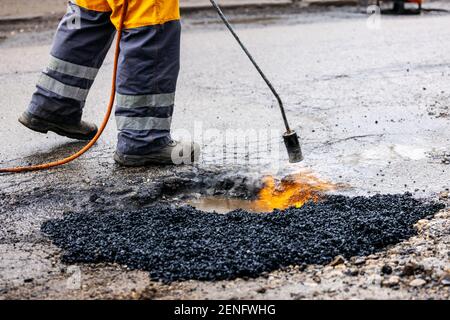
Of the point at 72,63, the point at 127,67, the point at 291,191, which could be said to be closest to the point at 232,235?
the point at 291,191

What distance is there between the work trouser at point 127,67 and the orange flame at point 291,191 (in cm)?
62

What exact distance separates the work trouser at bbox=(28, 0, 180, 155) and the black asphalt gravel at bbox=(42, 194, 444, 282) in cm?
62

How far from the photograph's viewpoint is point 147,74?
11.6 ft

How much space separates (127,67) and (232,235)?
3.77 feet

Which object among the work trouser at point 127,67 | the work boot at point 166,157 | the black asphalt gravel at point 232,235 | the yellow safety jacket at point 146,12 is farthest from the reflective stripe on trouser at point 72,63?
the black asphalt gravel at point 232,235

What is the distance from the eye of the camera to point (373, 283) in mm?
2422

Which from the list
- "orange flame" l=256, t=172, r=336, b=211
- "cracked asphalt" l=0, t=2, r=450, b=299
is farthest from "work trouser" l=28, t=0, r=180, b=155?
"orange flame" l=256, t=172, r=336, b=211

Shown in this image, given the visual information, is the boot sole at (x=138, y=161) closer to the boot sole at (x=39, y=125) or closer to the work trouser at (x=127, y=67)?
the work trouser at (x=127, y=67)

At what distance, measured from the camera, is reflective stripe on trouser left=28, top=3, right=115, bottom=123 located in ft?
12.3

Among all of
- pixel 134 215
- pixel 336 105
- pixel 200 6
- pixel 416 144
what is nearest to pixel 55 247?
pixel 134 215

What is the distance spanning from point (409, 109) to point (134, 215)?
7.27 ft

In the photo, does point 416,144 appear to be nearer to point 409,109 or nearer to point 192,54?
point 409,109

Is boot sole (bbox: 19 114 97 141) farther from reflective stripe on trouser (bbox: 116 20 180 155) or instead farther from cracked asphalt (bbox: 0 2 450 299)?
reflective stripe on trouser (bbox: 116 20 180 155)

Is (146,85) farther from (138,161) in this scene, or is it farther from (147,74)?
(138,161)
